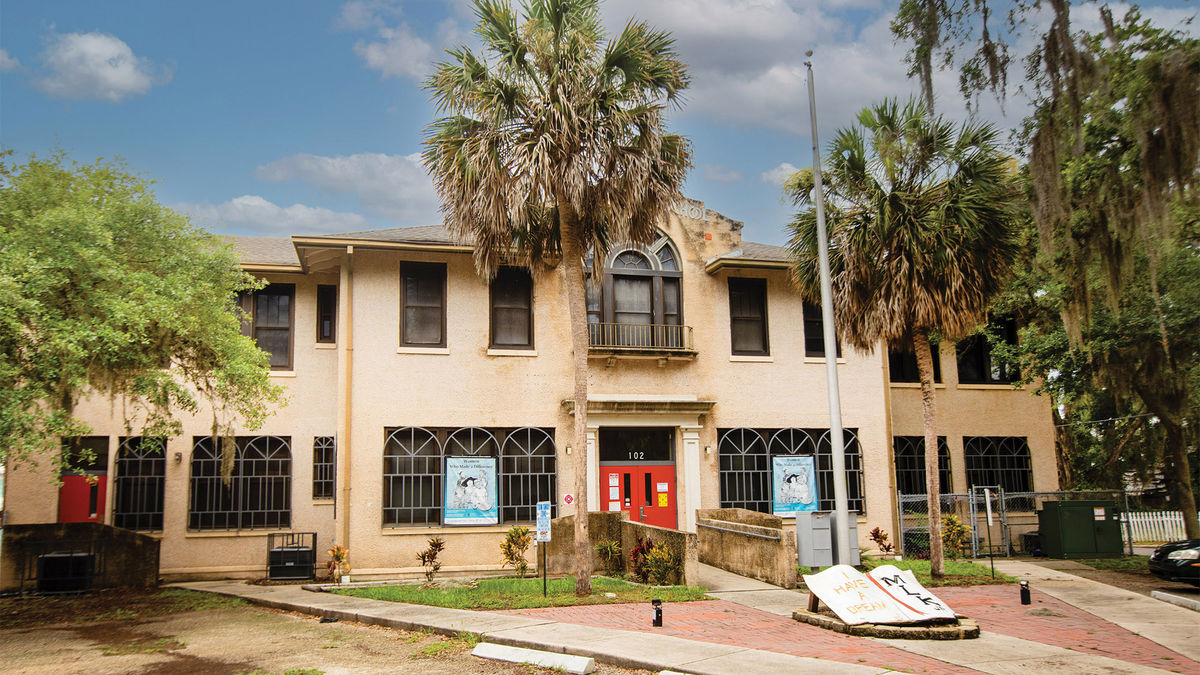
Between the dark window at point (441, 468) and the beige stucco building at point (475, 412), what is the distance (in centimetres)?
5

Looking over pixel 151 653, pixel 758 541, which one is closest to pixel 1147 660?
pixel 758 541

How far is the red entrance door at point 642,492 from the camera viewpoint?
20719 mm

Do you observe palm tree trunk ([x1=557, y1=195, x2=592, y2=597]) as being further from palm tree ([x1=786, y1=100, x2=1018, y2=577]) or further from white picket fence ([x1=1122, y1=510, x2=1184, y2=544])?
white picket fence ([x1=1122, y1=510, x2=1184, y2=544])

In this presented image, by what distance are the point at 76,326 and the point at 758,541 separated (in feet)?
39.5

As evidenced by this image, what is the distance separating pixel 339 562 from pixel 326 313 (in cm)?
608

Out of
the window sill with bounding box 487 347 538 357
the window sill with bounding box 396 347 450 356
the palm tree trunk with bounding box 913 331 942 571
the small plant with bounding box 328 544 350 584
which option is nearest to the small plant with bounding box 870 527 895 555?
the palm tree trunk with bounding box 913 331 942 571

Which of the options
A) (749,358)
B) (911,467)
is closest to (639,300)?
(749,358)

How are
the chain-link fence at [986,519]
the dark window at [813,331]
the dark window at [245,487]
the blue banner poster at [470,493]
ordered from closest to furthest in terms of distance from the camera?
the blue banner poster at [470,493], the dark window at [245,487], the chain-link fence at [986,519], the dark window at [813,331]

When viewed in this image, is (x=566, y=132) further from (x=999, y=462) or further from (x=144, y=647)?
(x=999, y=462)

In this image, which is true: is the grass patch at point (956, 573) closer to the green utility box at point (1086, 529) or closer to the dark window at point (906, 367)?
the green utility box at point (1086, 529)

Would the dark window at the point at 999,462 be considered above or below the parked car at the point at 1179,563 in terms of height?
above

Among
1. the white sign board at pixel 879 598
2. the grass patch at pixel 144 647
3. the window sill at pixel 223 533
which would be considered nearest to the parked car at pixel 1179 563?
the white sign board at pixel 879 598

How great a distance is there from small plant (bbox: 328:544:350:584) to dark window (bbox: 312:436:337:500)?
2235mm

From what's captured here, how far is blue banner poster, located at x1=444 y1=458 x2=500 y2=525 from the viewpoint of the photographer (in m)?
19.5
